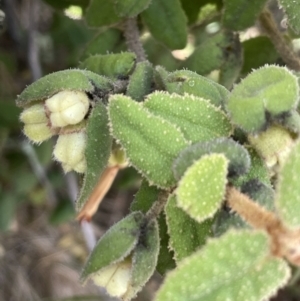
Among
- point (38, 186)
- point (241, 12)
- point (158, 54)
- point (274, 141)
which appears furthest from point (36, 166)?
point (274, 141)

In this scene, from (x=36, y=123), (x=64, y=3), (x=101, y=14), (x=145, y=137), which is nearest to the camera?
(x=145, y=137)

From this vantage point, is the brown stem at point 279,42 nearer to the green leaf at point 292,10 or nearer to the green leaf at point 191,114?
the green leaf at point 292,10

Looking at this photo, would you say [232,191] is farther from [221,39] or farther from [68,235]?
[68,235]

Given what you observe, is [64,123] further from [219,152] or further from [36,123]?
[219,152]

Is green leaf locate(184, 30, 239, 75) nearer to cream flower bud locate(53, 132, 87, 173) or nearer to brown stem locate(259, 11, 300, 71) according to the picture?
brown stem locate(259, 11, 300, 71)

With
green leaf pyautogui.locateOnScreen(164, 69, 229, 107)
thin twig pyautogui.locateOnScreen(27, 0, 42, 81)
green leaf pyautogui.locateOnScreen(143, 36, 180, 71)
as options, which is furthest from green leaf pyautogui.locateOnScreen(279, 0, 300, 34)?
thin twig pyautogui.locateOnScreen(27, 0, 42, 81)
